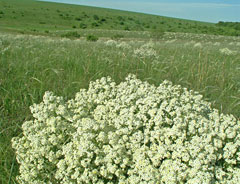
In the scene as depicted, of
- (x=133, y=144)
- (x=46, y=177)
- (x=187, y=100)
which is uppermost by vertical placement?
(x=187, y=100)

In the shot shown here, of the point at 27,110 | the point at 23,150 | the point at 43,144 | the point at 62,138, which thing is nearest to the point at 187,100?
the point at 62,138

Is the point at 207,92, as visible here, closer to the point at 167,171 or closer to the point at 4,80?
the point at 167,171

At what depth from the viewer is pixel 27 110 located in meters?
4.55

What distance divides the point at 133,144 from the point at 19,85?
3.26 m

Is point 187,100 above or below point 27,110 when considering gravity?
above

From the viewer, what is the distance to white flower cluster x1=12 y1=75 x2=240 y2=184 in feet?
8.18

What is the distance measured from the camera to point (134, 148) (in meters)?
2.76

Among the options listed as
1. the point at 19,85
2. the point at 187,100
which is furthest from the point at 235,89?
the point at 19,85

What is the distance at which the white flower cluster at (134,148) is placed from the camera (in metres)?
2.49

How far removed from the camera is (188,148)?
261cm

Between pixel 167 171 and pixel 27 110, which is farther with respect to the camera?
pixel 27 110

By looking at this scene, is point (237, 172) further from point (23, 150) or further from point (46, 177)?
point (23, 150)

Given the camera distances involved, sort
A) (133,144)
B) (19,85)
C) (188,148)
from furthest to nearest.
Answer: (19,85), (133,144), (188,148)

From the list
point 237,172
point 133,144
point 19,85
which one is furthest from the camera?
point 19,85
